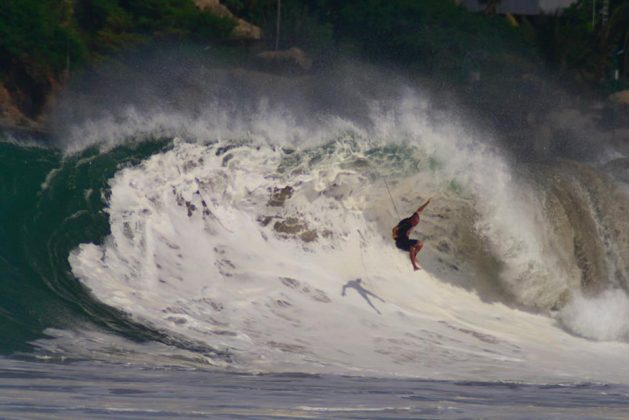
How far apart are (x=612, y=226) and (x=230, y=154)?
5.62 m

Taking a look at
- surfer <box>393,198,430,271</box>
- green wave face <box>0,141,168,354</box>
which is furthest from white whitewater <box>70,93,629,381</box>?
surfer <box>393,198,430,271</box>

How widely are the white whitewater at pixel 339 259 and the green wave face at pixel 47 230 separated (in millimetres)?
231

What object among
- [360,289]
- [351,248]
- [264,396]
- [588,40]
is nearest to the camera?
[264,396]

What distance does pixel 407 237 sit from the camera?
14242 millimetres

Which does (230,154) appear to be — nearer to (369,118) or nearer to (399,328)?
(369,118)

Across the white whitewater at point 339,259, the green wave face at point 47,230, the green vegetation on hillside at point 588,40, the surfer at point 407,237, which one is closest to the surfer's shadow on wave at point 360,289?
the white whitewater at point 339,259

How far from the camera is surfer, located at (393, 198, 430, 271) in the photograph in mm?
14031

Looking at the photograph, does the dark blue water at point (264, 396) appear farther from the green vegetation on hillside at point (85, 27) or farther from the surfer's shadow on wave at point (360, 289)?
the green vegetation on hillside at point (85, 27)

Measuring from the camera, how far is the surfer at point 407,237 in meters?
14.0

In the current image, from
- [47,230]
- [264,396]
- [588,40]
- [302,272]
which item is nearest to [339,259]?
[302,272]

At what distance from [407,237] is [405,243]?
0.24 feet

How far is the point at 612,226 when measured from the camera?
17453mm

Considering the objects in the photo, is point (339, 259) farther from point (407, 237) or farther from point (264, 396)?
point (264, 396)

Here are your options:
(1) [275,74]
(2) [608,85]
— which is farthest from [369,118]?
(2) [608,85]
